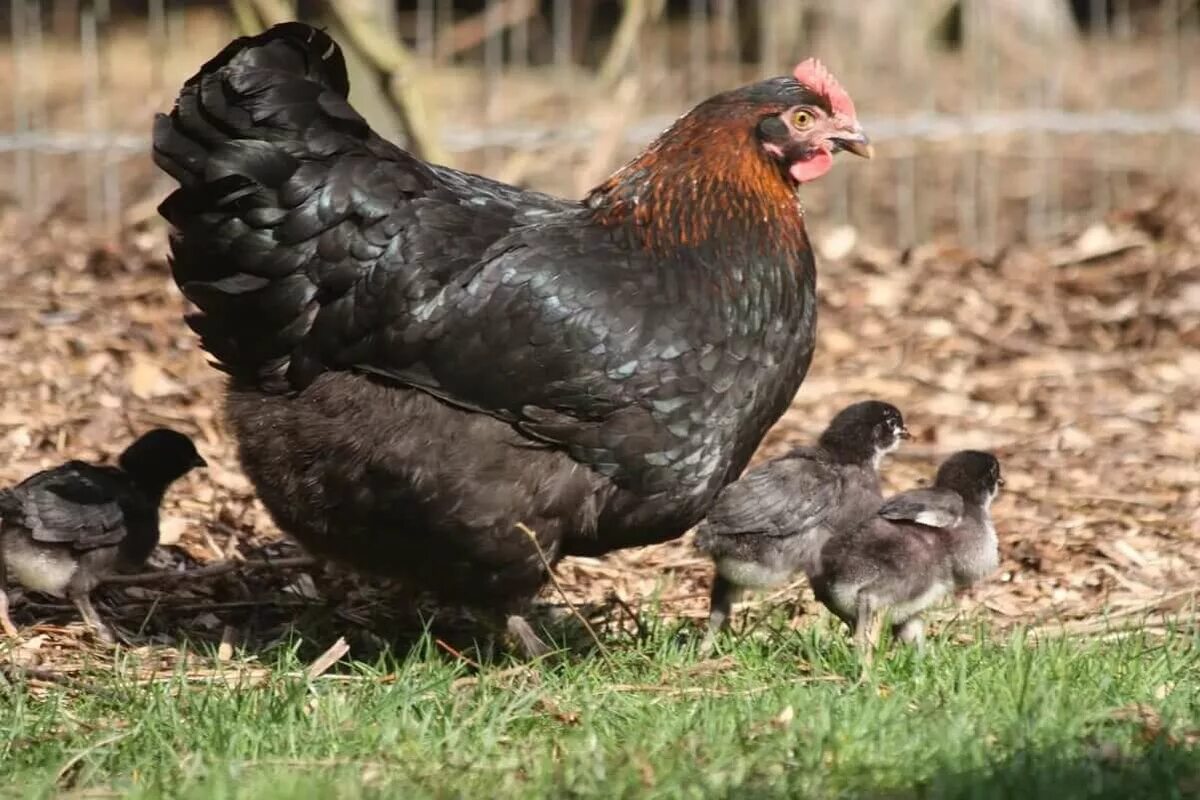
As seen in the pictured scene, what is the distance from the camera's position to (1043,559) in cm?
658

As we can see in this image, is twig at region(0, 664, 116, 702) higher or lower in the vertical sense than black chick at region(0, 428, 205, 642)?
lower

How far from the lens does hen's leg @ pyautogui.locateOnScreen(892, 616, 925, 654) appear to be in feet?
17.7

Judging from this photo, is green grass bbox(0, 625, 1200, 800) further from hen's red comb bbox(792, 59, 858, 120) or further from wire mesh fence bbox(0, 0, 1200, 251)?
wire mesh fence bbox(0, 0, 1200, 251)

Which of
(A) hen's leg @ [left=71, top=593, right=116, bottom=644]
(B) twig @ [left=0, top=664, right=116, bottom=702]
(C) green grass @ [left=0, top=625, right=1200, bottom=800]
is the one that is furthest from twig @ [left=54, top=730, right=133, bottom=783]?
(A) hen's leg @ [left=71, top=593, right=116, bottom=644]

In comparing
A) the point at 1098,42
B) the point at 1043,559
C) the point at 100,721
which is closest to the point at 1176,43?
the point at 1098,42

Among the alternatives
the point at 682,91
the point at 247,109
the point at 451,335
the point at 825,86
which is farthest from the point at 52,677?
the point at 682,91

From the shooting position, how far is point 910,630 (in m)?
5.45

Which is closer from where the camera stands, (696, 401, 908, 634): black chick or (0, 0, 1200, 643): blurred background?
(696, 401, 908, 634): black chick

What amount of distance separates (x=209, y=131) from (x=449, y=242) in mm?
836

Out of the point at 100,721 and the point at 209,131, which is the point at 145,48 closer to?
the point at 209,131

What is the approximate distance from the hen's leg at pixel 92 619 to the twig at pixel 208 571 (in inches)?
13.3

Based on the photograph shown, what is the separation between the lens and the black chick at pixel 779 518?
5.41 m

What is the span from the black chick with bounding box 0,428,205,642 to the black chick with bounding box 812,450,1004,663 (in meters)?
2.40

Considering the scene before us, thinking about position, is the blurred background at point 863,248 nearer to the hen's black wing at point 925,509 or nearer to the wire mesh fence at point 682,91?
the wire mesh fence at point 682,91
